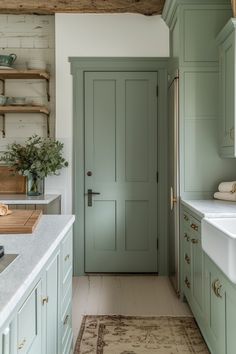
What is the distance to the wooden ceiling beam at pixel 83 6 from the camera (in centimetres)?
384

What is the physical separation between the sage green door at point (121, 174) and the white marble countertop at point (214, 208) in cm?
94

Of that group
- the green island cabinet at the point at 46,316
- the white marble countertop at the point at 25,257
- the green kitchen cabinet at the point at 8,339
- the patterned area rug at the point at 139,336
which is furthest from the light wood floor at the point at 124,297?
the green kitchen cabinet at the point at 8,339

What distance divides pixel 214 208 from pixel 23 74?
240 cm

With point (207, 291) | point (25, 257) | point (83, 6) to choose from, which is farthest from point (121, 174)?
point (25, 257)

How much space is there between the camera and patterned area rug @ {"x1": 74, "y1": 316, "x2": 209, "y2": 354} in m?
2.46

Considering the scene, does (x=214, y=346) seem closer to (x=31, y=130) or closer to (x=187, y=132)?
(x=187, y=132)

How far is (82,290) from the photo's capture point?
3.64 m

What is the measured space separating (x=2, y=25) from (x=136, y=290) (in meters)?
3.11

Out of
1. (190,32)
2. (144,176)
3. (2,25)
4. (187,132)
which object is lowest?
(144,176)

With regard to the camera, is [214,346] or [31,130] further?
[31,130]

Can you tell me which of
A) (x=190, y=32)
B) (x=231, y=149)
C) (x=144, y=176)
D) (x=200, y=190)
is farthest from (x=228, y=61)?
(x=144, y=176)

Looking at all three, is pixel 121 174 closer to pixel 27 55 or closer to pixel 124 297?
pixel 124 297

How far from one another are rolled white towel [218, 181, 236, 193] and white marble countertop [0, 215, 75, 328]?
1533 mm

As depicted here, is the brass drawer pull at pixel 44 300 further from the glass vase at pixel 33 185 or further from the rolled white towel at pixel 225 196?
the glass vase at pixel 33 185
